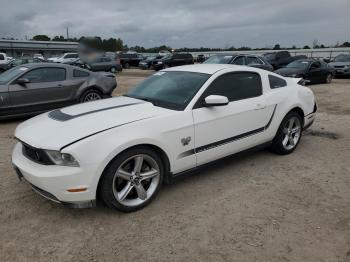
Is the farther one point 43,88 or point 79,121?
point 43,88

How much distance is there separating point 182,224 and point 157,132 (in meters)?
0.99

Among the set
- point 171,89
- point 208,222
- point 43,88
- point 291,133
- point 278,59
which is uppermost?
point 278,59

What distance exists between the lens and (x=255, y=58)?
53.2 feet

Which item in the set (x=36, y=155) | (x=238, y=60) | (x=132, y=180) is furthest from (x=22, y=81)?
(x=238, y=60)

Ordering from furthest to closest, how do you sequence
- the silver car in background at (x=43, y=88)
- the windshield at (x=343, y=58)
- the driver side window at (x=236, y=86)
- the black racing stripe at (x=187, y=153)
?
the windshield at (x=343, y=58) < the silver car in background at (x=43, y=88) < the driver side window at (x=236, y=86) < the black racing stripe at (x=187, y=153)

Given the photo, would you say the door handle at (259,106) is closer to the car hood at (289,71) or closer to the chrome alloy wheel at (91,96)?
the chrome alloy wheel at (91,96)

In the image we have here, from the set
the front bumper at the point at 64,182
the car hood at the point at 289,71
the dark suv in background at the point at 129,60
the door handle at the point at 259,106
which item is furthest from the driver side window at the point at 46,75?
the dark suv in background at the point at 129,60

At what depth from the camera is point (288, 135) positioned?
5352 millimetres

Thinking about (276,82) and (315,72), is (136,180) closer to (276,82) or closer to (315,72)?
(276,82)

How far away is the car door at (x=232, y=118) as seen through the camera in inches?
158

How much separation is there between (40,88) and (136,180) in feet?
17.8

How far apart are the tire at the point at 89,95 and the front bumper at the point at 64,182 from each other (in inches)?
224

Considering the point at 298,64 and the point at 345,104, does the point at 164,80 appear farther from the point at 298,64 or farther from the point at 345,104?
the point at 298,64

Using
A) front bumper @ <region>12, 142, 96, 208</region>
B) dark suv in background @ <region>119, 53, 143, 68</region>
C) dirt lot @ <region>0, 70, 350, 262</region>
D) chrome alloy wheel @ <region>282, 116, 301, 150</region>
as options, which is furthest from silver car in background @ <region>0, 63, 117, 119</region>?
dark suv in background @ <region>119, 53, 143, 68</region>
